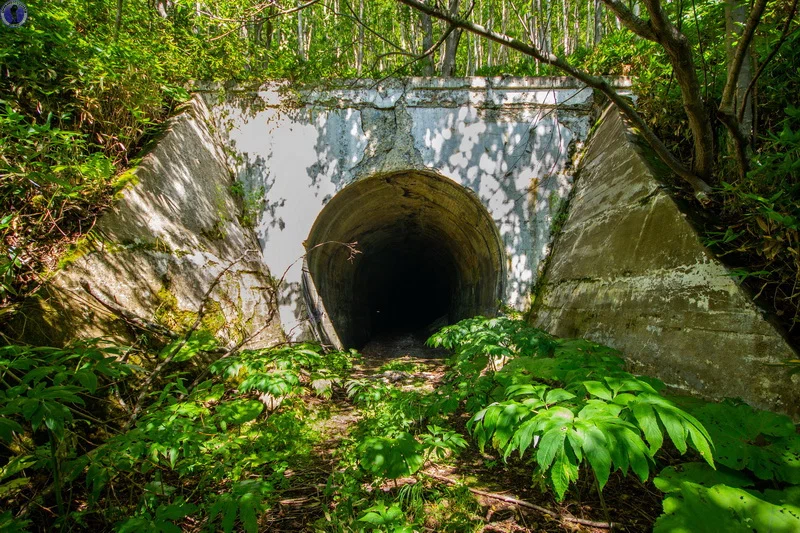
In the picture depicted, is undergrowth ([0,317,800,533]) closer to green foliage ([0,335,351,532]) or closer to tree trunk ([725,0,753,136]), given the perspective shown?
green foliage ([0,335,351,532])

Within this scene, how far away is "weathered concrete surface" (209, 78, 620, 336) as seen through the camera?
5254 millimetres

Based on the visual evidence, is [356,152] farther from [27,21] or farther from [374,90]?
[27,21]

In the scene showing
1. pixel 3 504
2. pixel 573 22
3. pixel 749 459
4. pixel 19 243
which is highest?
pixel 573 22

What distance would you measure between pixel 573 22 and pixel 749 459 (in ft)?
38.4

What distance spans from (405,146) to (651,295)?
12.2 feet

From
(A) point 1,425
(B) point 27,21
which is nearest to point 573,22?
(B) point 27,21

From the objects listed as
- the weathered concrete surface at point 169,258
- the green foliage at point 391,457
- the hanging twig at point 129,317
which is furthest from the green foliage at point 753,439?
the weathered concrete surface at point 169,258

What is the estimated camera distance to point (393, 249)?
33.7 ft

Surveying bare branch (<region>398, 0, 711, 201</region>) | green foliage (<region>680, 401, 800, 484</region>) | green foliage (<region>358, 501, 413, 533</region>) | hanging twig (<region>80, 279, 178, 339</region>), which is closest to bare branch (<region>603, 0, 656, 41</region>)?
bare branch (<region>398, 0, 711, 201</region>)

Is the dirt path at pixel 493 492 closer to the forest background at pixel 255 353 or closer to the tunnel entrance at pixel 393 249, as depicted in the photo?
the forest background at pixel 255 353

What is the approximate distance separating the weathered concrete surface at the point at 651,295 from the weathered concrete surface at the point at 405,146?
644mm

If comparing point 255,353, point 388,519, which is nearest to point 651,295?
point 388,519

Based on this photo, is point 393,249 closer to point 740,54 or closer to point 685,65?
point 685,65

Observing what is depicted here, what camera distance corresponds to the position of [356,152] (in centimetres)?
531
